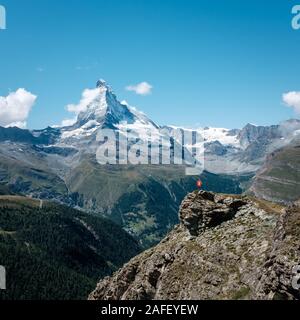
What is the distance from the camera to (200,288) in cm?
5131

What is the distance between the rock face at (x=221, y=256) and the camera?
135 ft

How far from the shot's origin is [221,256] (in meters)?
53.5

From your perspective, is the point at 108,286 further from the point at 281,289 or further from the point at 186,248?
the point at 281,289

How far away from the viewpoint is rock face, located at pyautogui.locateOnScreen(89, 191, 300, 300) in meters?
41.2

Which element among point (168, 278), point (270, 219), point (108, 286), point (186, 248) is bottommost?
point (108, 286)

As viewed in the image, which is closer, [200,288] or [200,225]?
[200,288]
